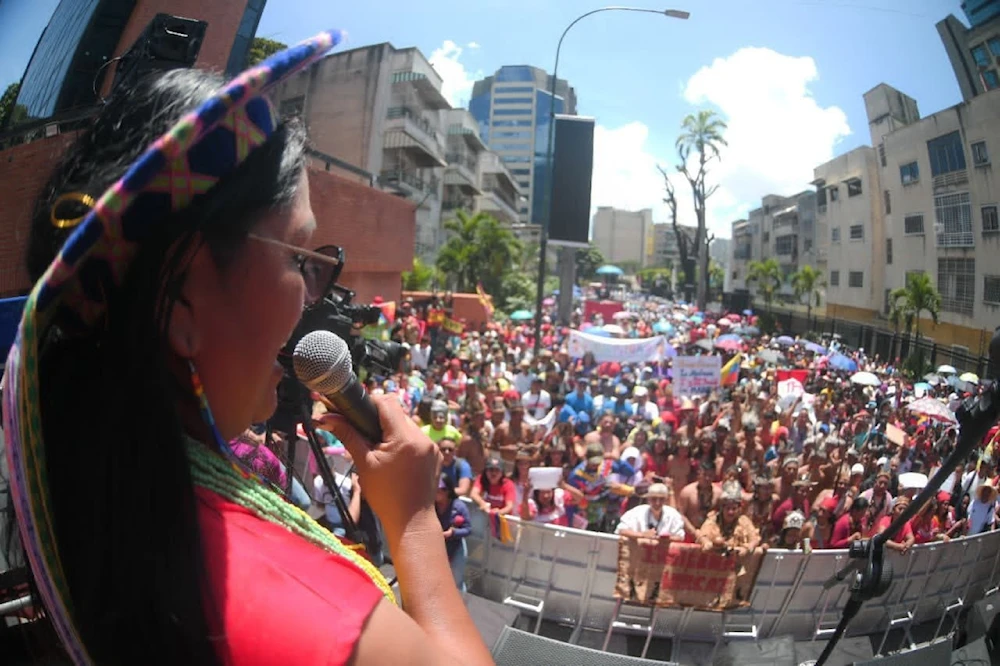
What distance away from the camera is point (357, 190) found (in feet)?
45.2

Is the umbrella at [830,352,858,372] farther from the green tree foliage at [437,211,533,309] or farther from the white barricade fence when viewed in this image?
the green tree foliage at [437,211,533,309]

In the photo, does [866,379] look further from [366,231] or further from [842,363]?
[366,231]

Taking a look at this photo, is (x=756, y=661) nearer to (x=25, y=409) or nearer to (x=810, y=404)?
(x=25, y=409)

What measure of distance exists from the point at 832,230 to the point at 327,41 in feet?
42.9

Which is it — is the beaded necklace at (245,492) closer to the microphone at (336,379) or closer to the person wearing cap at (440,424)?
the microphone at (336,379)

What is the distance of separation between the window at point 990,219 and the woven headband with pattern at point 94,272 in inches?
228

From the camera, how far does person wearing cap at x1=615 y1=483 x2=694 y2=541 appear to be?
502cm

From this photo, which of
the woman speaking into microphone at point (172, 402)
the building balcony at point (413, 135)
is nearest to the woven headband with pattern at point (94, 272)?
the woman speaking into microphone at point (172, 402)

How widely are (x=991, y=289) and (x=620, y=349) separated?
25.9 ft

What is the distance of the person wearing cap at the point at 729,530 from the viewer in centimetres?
483

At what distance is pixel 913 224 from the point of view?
21.5 feet

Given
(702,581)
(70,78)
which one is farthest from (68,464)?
(702,581)

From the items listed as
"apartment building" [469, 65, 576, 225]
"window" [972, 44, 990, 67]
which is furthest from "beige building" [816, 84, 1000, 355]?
"apartment building" [469, 65, 576, 225]

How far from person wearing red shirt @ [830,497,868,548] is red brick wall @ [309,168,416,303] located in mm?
9283
